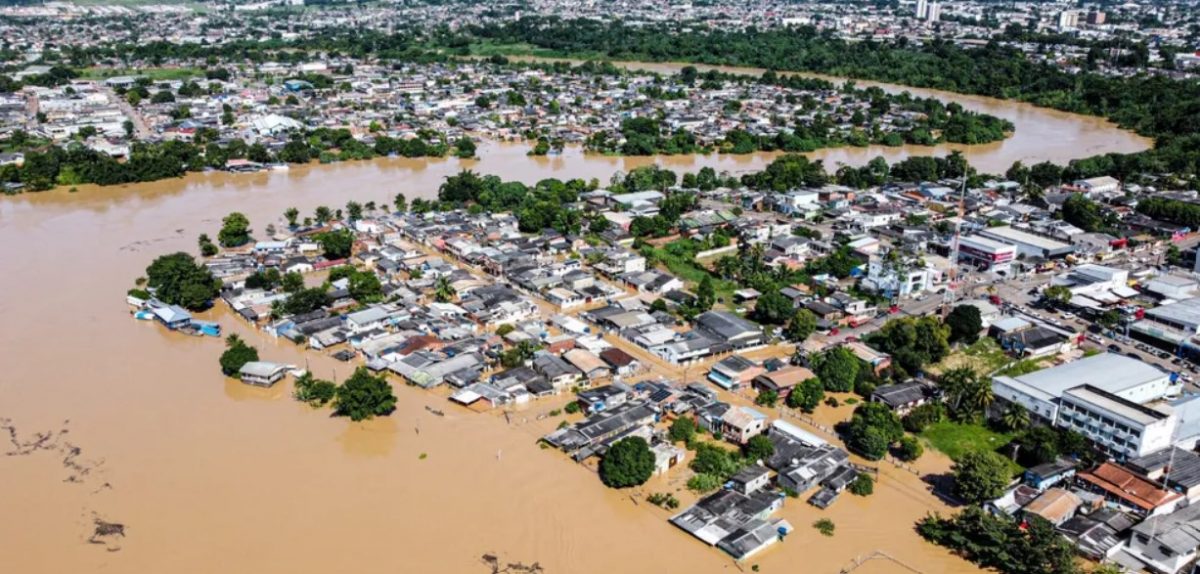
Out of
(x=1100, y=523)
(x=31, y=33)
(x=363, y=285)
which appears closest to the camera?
(x=1100, y=523)

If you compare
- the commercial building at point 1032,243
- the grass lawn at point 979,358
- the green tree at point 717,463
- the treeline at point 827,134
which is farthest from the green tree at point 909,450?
the treeline at point 827,134

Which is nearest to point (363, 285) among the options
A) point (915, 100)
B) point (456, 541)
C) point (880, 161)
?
point (456, 541)

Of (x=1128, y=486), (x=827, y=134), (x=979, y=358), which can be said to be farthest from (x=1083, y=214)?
(x=827, y=134)

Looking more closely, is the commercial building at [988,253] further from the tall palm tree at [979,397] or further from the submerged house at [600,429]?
the submerged house at [600,429]

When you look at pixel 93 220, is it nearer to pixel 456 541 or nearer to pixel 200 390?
pixel 200 390

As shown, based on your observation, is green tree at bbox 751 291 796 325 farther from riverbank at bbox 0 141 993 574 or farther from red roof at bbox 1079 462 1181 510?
red roof at bbox 1079 462 1181 510

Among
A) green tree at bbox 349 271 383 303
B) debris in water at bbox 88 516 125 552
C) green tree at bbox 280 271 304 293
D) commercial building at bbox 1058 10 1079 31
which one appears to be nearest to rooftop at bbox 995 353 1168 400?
green tree at bbox 349 271 383 303
